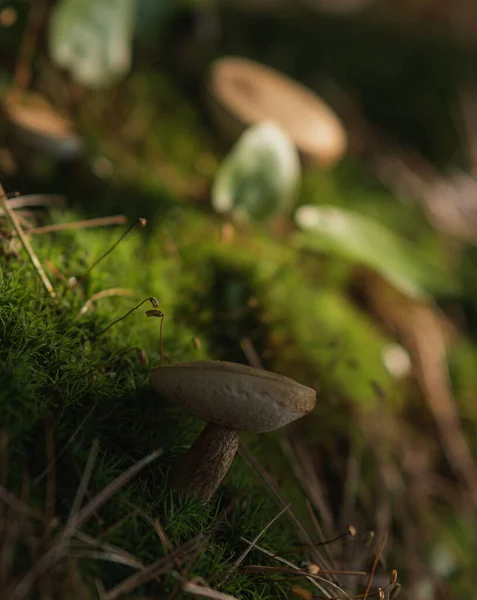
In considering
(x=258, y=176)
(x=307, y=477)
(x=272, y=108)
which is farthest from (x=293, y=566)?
(x=272, y=108)

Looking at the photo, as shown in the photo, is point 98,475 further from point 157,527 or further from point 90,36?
point 90,36

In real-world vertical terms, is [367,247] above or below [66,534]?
below

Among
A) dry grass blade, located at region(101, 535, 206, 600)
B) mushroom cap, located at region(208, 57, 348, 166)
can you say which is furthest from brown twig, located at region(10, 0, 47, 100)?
dry grass blade, located at region(101, 535, 206, 600)

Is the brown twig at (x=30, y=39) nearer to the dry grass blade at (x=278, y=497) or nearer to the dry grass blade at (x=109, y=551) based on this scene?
the dry grass blade at (x=278, y=497)

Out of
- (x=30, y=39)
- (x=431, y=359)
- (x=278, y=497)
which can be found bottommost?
(x=431, y=359)

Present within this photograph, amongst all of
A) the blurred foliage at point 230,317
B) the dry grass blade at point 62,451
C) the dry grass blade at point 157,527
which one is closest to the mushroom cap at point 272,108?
the blurred foliage at point 230,317
